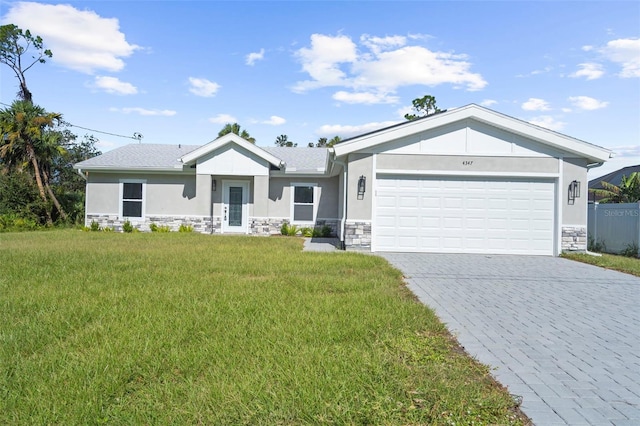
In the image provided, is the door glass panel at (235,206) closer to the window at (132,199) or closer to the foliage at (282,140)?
the window at (132,199)

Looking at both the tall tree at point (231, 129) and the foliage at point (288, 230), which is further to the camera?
the tall tree at point (231, 129)

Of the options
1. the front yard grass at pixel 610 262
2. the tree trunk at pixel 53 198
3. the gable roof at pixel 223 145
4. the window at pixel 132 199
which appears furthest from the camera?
the tree trunk at pixel 53 198

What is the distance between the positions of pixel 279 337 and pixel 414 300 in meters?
2.71

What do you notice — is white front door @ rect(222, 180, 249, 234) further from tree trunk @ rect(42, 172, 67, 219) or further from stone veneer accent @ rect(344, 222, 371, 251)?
tree trunk @ rect(42, 172, 67, 219)

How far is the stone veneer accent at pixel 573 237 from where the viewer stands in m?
12.8

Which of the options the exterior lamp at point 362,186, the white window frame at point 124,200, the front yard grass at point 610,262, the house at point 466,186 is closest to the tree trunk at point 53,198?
the white window frame at point 124,200

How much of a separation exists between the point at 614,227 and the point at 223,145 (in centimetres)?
1505

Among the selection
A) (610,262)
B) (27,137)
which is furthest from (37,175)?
(610,262)

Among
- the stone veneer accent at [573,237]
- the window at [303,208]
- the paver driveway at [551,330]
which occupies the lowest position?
the paver driveway at [551,330]

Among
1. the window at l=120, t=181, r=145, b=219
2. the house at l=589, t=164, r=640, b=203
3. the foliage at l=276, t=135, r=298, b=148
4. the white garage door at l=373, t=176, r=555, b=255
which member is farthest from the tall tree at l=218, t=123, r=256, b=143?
the house at l=589, t=164, r=640, b=203

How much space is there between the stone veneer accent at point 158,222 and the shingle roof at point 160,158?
2244 mm

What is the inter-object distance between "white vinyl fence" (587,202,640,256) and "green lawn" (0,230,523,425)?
1088 centimetres

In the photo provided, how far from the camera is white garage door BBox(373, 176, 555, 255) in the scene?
42.3 ft

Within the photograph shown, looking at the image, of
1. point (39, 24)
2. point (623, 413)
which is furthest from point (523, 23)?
point (39, 24)
